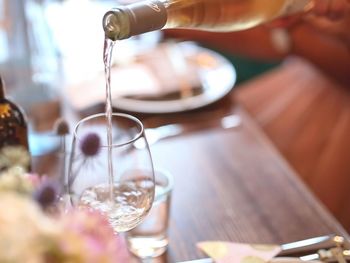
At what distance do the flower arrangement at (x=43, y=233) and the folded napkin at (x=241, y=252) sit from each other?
347 millimetres

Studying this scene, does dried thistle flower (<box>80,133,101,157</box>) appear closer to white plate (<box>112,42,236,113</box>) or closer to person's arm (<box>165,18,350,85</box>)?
white plate (<box>112,42,236,113</box>)

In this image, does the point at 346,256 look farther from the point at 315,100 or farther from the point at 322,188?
the point at 315,100

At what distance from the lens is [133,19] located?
26.1 inches

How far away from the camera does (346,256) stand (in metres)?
0.82

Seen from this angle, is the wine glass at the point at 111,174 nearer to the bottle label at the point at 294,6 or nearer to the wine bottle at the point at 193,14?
the wine bottle at the point at 193,14

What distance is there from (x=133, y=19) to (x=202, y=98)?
0.61m

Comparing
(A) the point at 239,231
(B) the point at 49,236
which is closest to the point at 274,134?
(A) the point at 239,231

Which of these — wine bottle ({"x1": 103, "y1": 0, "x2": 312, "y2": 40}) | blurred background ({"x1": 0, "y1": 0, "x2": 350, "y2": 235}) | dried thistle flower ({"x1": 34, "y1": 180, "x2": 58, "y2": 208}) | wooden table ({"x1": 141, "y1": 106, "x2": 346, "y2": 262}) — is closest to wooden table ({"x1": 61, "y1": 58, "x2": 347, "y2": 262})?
wooden table ({"x1": 141, "y1": 106, "x2": 346, "y2": 262})

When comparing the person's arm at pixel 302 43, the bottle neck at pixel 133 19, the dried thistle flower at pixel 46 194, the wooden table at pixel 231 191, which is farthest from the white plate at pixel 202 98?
the dried thistle flower at pixel 46 194

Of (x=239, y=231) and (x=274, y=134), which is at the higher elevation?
(x=239, y=231)

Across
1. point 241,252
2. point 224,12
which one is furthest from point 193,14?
point 241,252

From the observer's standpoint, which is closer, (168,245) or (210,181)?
(168,245)

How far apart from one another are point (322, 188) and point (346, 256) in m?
0.40

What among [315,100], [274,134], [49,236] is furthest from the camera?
[315,100]
